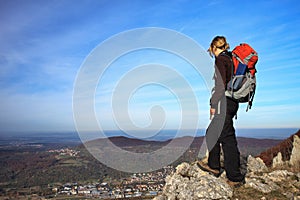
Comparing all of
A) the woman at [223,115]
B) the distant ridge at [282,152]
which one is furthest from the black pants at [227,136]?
the distant ridge at [282,152]

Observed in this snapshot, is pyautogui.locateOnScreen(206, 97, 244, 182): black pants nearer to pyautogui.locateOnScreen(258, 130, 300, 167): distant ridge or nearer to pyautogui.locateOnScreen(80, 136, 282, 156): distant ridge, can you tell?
pyautogui.locateOnScreen(80, 136, 282, 156): distant ridge

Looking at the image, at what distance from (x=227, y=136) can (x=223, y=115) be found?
1.95ft

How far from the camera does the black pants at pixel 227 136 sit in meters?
5.98

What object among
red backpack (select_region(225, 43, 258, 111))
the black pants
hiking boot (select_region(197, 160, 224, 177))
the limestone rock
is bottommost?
the limestone rock

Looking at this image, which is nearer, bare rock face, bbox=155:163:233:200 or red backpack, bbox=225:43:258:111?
red backpack, bbox=225:43:258:111

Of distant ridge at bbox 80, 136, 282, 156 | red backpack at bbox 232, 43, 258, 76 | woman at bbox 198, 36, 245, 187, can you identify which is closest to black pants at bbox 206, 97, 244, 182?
woman at bbox 198, 36, 245, 187

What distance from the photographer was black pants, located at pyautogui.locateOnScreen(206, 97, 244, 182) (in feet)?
19.6

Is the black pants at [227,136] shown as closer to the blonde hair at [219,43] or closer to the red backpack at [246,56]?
the red backpack at [246,56]

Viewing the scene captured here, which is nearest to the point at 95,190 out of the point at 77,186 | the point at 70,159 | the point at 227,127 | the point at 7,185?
the point at 77,186

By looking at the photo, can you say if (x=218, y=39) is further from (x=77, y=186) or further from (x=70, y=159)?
(x=70, y=159)

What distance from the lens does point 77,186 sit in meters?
56.6

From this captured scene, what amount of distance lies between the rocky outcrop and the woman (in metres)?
0.45

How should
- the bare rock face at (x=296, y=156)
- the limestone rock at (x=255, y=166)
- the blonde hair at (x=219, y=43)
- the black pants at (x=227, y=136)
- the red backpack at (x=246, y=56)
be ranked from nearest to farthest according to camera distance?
1. the red backpack at (x=246, y=56)
2. the black pants at (x=227, y=136)
3. the blonde hair at (x=219, y=43)
4. the limestone rock at (x=255, y=166)
5. the bare rock face at (x=296, y=156)

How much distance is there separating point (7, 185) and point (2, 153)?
4154 centimetres
